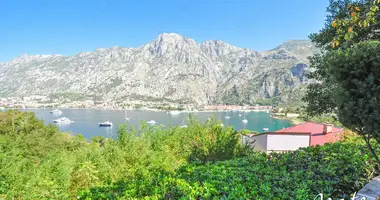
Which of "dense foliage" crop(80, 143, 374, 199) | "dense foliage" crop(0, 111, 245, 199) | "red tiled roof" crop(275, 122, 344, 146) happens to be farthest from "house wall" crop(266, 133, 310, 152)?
"dense foliage" crop(80, 143, 374, 199)

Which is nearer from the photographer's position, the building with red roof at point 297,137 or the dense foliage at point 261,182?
the dense foliage at point 261,182

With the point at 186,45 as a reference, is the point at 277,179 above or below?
below

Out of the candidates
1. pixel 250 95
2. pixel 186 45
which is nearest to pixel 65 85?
pixel 186 45

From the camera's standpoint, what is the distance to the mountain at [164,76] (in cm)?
13575

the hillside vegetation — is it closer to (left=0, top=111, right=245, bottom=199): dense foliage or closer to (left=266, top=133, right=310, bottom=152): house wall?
(left=0, top=111, right=245, bottom=199): dense foliage

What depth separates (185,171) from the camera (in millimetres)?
3695

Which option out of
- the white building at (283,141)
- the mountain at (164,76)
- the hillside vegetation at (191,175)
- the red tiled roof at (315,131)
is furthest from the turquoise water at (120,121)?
the mountain at (164,76)

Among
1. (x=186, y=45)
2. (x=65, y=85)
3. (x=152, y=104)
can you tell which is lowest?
(x=152, y=104)

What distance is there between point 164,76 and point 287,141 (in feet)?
447

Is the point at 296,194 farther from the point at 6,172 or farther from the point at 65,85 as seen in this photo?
the point at 65,85

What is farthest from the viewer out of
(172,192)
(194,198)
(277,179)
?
(277,179)

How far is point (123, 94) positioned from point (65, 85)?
49.8 meters

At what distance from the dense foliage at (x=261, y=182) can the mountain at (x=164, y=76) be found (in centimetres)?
12258

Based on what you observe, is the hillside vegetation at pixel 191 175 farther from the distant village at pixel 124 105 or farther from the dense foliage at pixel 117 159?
the distant village at pixel 124 105
